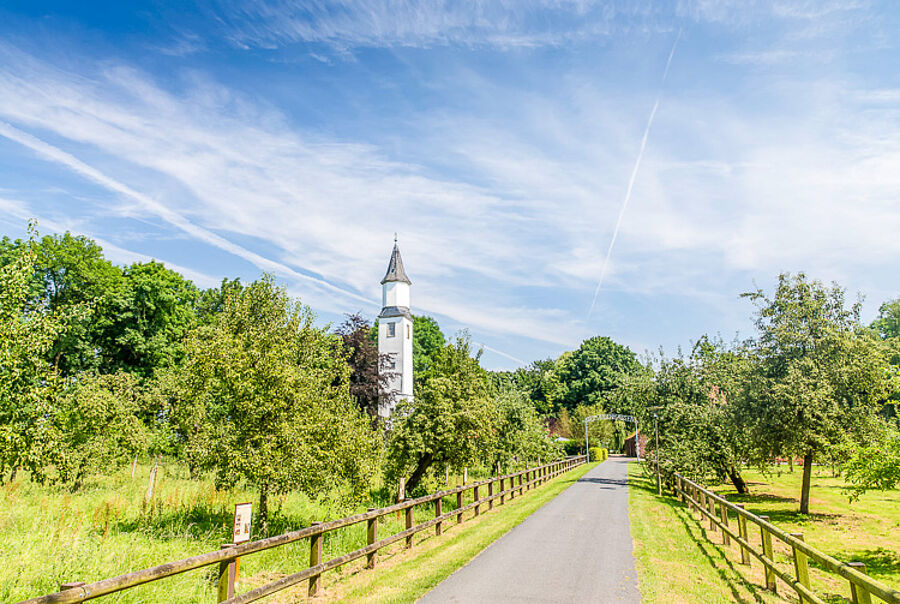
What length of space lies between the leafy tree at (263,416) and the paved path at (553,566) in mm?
4306

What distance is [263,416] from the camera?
12.2 metres

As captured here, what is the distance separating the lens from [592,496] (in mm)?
22016

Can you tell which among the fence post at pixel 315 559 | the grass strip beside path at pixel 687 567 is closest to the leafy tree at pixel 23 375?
the fence post at pixel 315 559

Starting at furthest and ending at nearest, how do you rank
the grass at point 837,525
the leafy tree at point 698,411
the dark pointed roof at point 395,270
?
the dark pointed roof at point 395,270 < the leafy tree at point 698,411 < the grass at point 837,525

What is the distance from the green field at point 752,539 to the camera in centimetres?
849

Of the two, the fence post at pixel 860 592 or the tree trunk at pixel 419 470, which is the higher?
the fence post at pixel 860 592

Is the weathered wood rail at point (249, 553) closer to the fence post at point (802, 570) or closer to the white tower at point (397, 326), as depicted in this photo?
the fence post at point (802, 570)

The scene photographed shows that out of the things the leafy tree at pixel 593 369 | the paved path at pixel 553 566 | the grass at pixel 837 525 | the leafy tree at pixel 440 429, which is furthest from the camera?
the leafy tree at pixel 593 369

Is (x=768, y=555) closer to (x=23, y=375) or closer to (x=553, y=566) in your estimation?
(x=553, y=566)

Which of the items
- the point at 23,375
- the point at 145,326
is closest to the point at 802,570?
the point at 23,375

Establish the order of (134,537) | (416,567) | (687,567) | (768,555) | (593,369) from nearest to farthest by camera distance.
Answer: (768,555), (416,567), (687,567), (134,537), (593,369)

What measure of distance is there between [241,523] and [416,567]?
364cm

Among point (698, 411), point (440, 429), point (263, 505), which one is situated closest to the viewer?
point (263, 505)

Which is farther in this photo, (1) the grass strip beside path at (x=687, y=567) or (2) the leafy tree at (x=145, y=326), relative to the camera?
(2) the leafy tree at (x=145, y=326)
